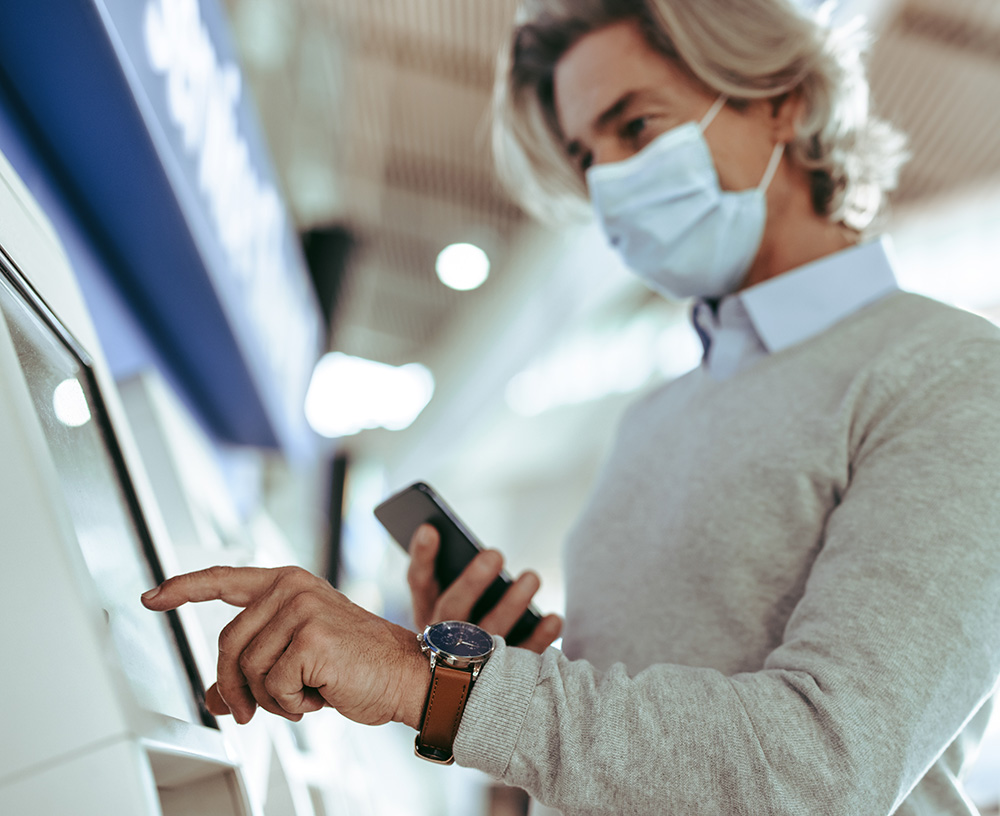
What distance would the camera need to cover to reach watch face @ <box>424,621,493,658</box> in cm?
63

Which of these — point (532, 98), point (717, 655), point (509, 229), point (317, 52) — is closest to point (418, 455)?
point (509, 229)

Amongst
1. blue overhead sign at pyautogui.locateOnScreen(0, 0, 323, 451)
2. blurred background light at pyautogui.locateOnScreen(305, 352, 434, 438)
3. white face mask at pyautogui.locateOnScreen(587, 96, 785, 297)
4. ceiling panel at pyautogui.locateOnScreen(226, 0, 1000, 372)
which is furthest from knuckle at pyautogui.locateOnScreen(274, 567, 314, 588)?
blurred background light at pyautogui.locateOnScreen(305, 352, 434, 438)

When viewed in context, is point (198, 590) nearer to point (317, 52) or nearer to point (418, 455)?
point (317, 52)

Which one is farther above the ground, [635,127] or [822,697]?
[635,127]

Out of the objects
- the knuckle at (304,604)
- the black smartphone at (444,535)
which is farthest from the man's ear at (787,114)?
the knuckle at (304,604)

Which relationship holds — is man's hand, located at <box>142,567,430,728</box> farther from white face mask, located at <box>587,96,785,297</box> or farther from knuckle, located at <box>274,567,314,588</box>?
white face mask, located at <box>587,96,785,297</box>

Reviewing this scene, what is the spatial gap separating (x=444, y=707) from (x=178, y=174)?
1.01 meters

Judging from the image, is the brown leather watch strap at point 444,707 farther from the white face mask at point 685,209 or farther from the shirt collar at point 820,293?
the white face mask at point 685,209

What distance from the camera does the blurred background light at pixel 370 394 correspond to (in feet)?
19.0

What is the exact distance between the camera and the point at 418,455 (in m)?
6.11

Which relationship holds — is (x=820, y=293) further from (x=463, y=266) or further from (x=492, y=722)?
(x=463, y=266)

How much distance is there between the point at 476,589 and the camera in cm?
98

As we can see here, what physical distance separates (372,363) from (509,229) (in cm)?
297

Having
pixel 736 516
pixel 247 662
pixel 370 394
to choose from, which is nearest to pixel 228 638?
pixel 247 662
